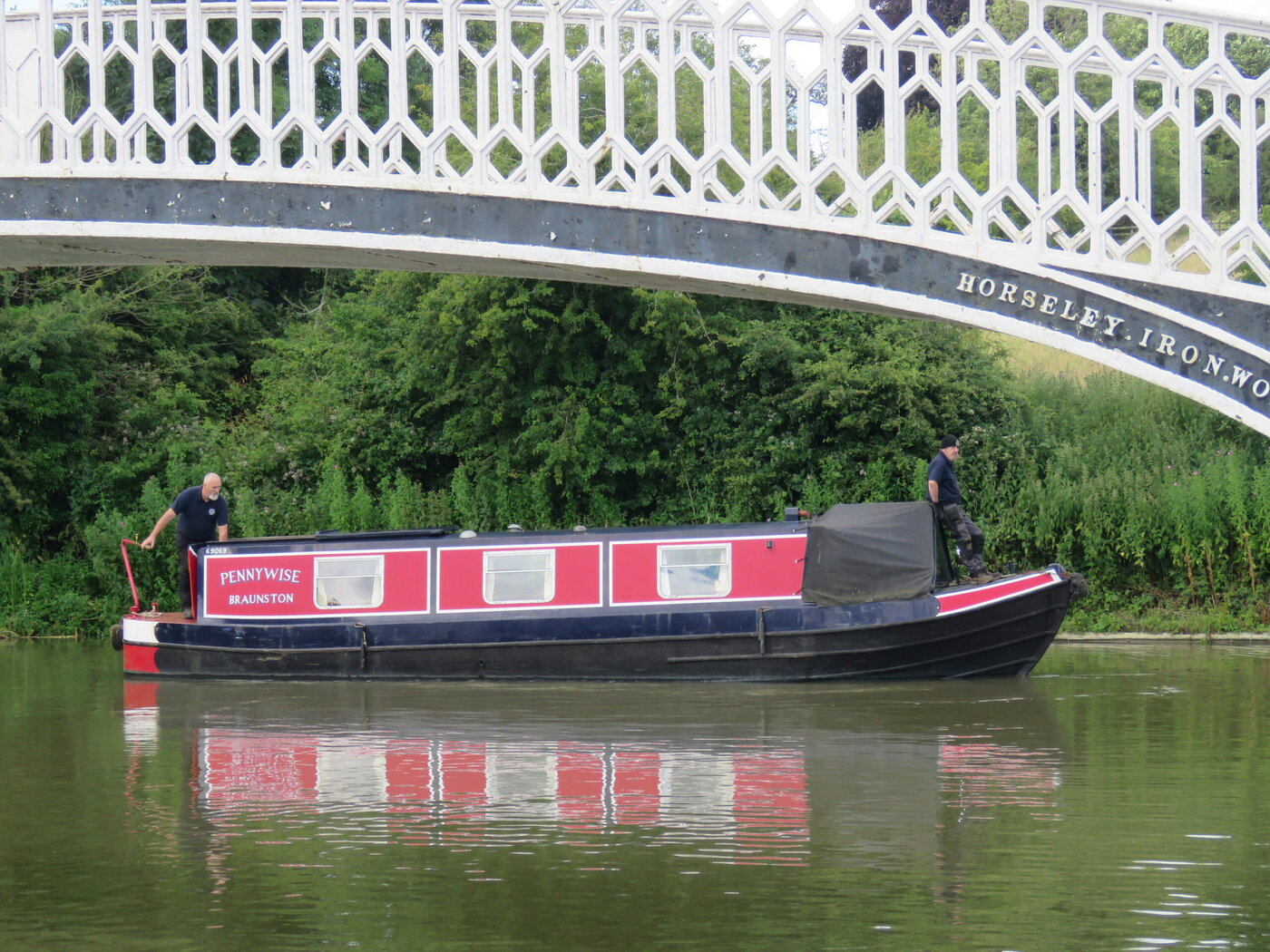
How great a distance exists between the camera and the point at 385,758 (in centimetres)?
1066

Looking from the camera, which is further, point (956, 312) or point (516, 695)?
point (516, 695)

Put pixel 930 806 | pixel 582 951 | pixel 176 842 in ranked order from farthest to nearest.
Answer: pixel 930 806
pixel 176 842
pixel 582 951

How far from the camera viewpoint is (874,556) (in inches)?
568

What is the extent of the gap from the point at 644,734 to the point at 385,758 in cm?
182

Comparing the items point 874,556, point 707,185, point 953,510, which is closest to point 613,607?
point 874,556

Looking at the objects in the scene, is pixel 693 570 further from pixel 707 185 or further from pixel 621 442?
pixel 621 442

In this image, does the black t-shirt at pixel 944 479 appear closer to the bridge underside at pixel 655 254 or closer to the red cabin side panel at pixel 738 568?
the red cabin side panel at pixel 738 568

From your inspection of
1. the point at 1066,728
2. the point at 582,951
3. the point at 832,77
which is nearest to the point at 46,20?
the point at 832,77

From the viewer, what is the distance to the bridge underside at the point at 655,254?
12586mm

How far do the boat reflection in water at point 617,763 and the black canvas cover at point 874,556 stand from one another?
2.70 ft

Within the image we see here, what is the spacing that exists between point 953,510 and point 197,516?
283 inches

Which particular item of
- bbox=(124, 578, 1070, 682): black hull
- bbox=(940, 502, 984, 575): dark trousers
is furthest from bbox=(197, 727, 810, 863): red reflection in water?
bbox=(940, 502, 984, 575): dark trousers

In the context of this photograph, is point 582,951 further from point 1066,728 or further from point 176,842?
point 1066,728

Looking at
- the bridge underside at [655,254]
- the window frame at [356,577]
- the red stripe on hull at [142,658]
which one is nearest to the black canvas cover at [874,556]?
the bridge underside at [655,254]
